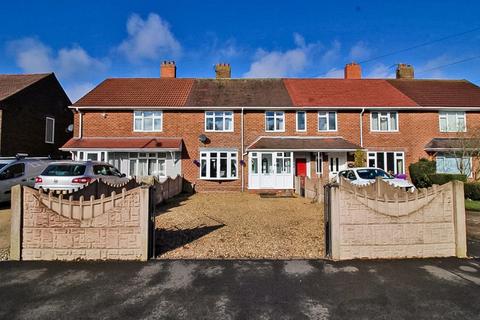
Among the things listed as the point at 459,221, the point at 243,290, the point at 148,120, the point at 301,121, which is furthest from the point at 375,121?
the point at 243,290

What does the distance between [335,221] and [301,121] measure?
14937 millimetres

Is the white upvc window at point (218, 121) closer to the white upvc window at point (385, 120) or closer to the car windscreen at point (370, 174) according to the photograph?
the car windscreen at point (370, 174)

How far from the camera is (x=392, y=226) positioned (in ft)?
17.4

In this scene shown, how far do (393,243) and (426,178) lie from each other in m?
14.7

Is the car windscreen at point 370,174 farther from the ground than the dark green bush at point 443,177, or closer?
farther from the ground

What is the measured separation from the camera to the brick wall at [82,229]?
516 cm

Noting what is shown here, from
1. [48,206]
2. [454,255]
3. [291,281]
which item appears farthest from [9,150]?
[454,255]

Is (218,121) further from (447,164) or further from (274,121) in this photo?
(447,164)

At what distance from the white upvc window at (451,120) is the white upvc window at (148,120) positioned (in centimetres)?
1901

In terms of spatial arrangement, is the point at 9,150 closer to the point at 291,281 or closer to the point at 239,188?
the point at 239,188

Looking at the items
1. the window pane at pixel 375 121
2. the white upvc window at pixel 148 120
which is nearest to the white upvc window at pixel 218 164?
the white upvc window at pixel 148 120

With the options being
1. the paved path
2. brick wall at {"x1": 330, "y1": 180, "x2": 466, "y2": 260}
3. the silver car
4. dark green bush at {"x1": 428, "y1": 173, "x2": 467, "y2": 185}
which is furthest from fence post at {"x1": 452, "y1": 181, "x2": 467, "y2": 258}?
dark green bush at {"x1": 428, "y1": 173, "x2": 467, "y2": 185}

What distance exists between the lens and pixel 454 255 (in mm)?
5406

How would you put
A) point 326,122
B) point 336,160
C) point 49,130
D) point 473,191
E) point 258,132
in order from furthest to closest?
point 49,130 < point 326,122 < point 258,132 < point 336,160 < point 473,191
